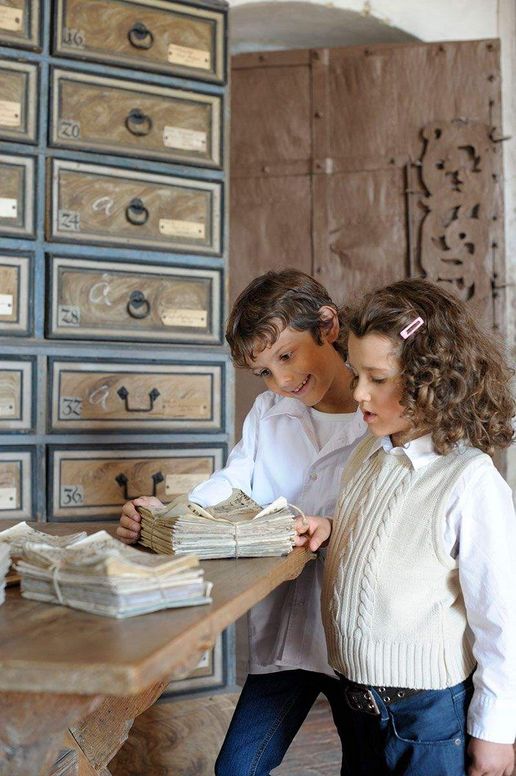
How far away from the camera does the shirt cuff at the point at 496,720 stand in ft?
4.34

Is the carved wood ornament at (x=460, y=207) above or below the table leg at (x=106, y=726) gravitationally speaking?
above

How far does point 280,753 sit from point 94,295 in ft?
4.74

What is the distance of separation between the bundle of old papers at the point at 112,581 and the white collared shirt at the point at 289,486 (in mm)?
618

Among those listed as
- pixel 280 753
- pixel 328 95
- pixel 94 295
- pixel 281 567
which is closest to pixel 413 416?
pixel 281 567

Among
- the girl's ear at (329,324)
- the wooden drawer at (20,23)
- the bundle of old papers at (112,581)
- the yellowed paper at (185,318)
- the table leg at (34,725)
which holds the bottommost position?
the table leg at (34,725)

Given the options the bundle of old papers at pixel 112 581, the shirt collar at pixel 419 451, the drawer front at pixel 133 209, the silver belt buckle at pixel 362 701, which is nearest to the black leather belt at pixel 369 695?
the silver belt buckle at pixel 362 701

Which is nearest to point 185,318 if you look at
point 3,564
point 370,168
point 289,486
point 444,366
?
point 289,486

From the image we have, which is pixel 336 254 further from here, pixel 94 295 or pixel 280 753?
pixel 280 753

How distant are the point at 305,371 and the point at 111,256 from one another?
1.09m

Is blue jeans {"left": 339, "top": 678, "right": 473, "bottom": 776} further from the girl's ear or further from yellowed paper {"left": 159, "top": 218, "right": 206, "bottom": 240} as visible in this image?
yellowed paper {"left": 159, "top": 218, "right": 206, "bottom": 240}

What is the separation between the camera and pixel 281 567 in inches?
53.6

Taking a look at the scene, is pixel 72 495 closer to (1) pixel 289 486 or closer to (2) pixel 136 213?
(2) pixel 136 213

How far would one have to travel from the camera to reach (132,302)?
2701mm

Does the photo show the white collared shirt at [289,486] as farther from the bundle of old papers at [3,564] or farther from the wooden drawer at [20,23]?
the wooden drawer at [20,23]
